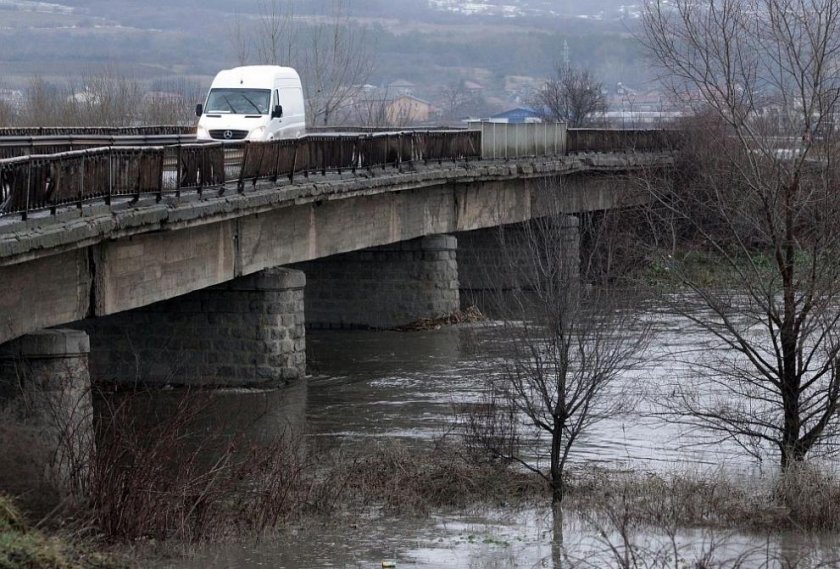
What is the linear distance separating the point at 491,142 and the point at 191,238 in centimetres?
1904

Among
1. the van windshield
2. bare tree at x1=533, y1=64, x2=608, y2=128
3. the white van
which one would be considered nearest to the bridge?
the van windshield

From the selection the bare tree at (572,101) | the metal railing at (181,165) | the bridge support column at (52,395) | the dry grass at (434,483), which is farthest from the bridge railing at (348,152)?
the bare tree at (572,101)

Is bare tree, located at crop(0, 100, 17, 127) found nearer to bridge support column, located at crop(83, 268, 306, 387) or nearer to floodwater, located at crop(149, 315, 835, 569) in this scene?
floodwater, located at crop(149, 315, 835, 569)

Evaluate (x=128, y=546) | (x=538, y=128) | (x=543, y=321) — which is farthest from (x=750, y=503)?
(x=538, y=128)

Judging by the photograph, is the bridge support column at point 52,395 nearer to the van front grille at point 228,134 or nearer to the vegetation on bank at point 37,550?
the vegetation on bank at point 37,550

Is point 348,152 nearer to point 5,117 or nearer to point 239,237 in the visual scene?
point 239,237

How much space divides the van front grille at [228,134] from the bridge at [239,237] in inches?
67.0

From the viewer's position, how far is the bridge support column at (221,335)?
1126 inches

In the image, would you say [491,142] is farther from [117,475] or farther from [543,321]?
[117,475]

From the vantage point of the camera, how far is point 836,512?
52.5ft

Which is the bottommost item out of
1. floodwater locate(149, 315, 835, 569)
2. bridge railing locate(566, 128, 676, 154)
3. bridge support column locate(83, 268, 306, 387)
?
floodwater locate(149, 315, 835, 569)

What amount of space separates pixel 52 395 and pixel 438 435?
20.8 feet

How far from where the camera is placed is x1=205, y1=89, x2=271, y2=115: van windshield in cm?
3569

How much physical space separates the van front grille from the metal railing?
308 cm
